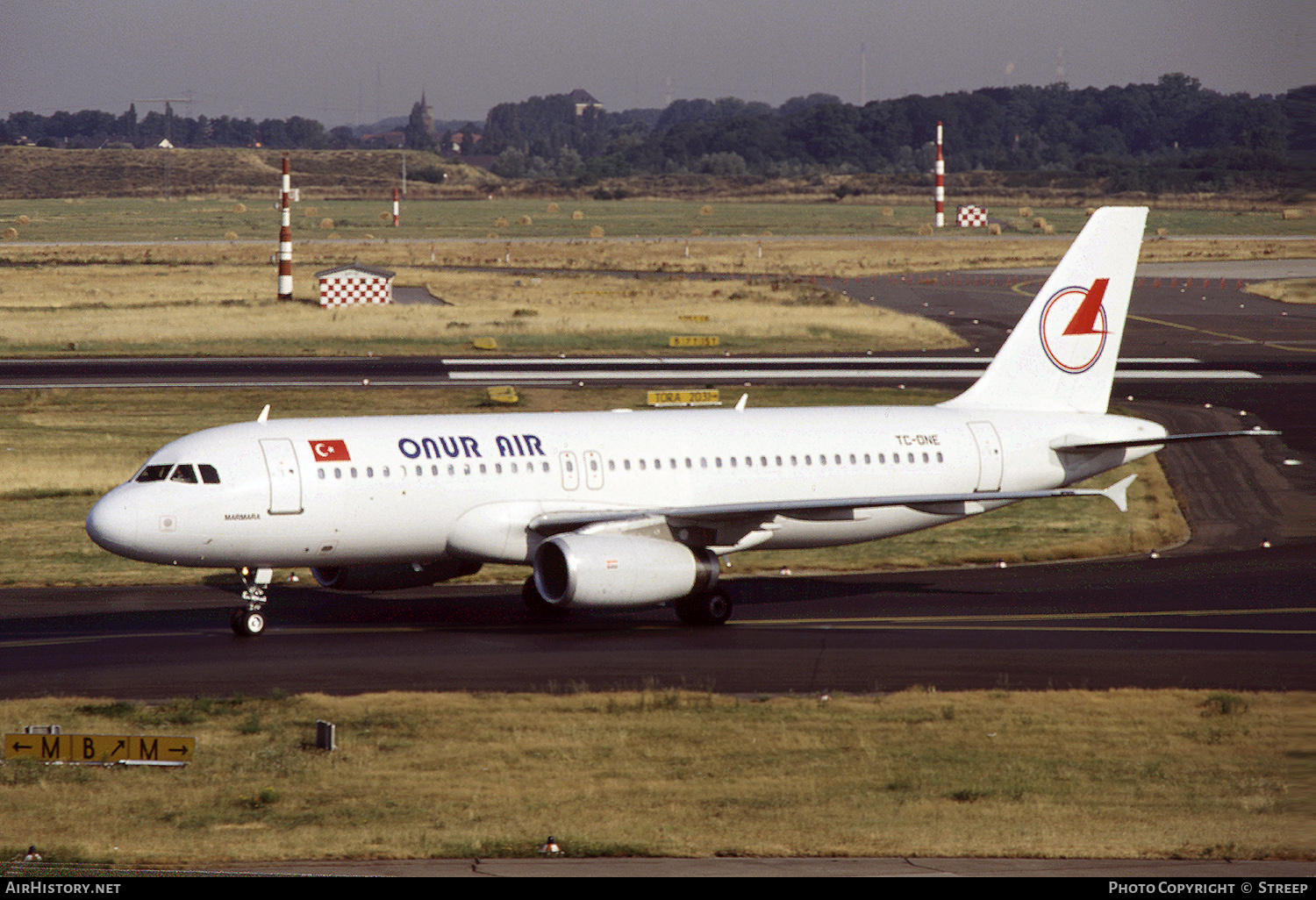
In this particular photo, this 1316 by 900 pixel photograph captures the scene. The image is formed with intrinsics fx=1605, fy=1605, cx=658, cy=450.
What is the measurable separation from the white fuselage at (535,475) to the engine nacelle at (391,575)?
1209 millimetres

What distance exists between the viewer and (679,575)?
32531 mm

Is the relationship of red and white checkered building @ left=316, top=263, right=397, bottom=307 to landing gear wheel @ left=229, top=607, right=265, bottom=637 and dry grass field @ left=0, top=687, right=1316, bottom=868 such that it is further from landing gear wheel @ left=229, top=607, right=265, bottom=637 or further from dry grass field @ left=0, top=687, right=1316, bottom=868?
dry grass field @ left=0, top=687, right=1316, bottom=868

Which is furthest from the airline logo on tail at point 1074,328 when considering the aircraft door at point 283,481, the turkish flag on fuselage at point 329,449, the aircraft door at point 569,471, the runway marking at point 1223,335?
the runway marking at point 1223,335

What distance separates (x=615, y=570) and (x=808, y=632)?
4397 mm

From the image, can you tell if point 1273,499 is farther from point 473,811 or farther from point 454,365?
point 454,365

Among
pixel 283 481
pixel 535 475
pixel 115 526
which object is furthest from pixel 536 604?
pixel 115 526

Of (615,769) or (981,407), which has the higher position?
(981,407)

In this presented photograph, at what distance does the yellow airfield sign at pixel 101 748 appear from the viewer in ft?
75.2

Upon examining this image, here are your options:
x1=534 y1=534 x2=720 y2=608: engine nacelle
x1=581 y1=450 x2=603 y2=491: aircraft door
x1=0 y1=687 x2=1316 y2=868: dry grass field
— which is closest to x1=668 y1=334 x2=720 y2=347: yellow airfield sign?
x1=581 y1=450 x2=603 y2=491: aircraft door

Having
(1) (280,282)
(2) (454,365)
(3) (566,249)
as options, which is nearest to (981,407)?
(2) (454,365)

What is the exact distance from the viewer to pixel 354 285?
100375 mm

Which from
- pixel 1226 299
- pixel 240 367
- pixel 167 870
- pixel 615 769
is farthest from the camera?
pixel 1226 299

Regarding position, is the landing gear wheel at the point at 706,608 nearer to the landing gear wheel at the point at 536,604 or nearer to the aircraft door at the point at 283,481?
the landing gear wheel at the point at 536,604

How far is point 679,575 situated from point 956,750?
33.0 ft
